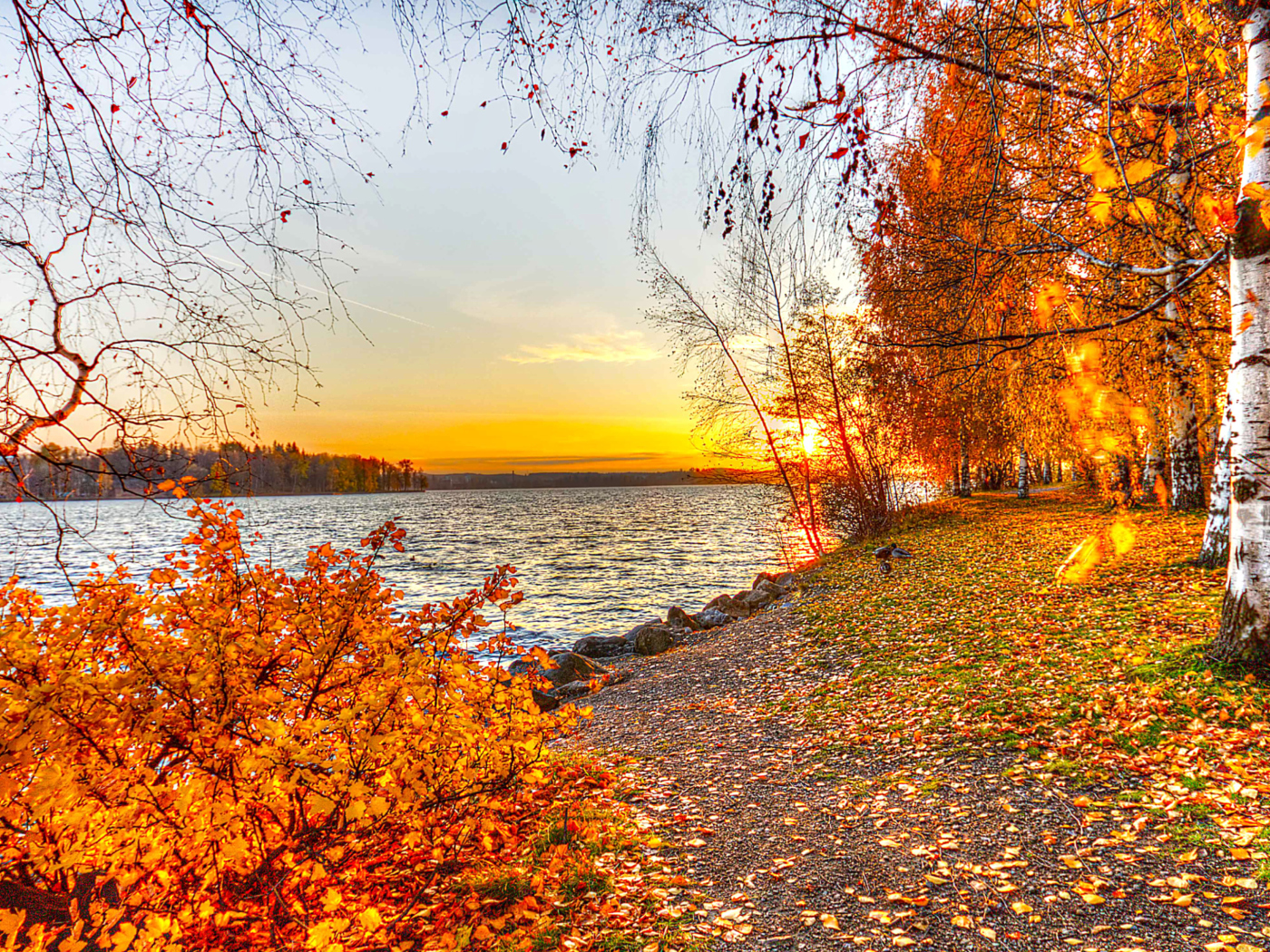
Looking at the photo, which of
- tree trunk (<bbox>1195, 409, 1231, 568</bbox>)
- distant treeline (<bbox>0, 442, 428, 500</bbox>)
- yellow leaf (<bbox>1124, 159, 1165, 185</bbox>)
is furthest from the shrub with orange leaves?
tree trunk (<bbox>1195, 409, 1231, 568</bbox>)

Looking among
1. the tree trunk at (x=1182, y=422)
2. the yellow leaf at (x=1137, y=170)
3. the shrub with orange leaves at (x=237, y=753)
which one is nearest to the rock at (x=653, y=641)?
the shrub with orange leaves at (x=237, y=753)

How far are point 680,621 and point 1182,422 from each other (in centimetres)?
1096

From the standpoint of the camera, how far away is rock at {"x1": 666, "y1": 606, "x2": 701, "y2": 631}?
13750 millimetres

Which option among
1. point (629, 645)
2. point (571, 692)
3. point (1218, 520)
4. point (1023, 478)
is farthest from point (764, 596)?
point (1023, 478)

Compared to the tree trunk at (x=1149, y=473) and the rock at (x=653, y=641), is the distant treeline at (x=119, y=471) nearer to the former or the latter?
the rock at (x=653, y=641)

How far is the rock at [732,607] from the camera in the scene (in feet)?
46.1

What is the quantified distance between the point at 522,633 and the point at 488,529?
1417 inches

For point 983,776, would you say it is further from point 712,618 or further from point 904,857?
point 712,618

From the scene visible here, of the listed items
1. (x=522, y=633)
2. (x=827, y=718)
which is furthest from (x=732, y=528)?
(x=827, y=718)

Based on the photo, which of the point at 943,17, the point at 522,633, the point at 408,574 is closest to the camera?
the point at 943,17

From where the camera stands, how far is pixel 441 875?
14.1 feet

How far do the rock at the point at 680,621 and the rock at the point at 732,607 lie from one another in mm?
687

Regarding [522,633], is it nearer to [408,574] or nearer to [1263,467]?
[408,574]

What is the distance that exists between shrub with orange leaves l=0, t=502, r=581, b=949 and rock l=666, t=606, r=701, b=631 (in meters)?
9.65
